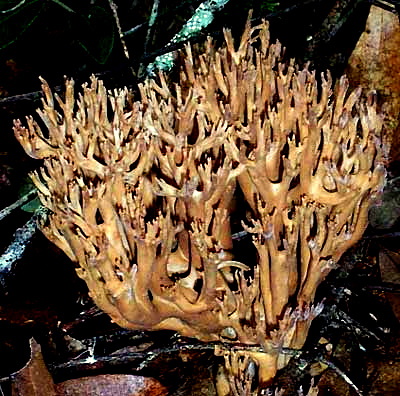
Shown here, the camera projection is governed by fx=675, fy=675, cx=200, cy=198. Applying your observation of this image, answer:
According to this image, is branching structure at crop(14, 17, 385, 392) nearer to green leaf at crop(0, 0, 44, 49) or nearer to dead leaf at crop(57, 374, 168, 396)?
dead leaf at crop(57, 374, 168, 396)

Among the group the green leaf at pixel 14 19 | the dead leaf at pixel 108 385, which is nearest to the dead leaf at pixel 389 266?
the dead leaf at pixel 108 385

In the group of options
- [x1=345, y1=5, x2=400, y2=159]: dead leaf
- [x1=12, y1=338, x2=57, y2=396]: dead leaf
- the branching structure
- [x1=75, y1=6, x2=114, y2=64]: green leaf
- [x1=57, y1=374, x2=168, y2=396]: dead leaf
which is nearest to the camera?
the branching structure

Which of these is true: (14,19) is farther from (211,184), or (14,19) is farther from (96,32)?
(211,184)

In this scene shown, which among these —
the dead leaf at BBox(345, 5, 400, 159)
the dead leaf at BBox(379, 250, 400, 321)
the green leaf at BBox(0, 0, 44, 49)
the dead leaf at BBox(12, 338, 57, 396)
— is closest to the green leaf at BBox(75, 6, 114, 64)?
the green leaf at BBox(0, 0, 44, 49)

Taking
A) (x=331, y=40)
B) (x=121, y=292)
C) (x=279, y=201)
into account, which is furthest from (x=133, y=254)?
(x=331, y=40)

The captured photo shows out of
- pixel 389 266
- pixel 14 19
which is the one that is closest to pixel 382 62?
pixel 389 266

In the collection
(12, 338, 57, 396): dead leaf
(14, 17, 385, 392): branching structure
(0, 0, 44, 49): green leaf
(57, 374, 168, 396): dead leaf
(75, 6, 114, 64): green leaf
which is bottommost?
(57, 374, 168, 396): dead leaf

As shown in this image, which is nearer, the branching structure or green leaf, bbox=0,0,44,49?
the branching structure

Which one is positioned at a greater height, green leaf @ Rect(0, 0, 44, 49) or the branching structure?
green leaf @ Rect(0, 0, 44, 49)
